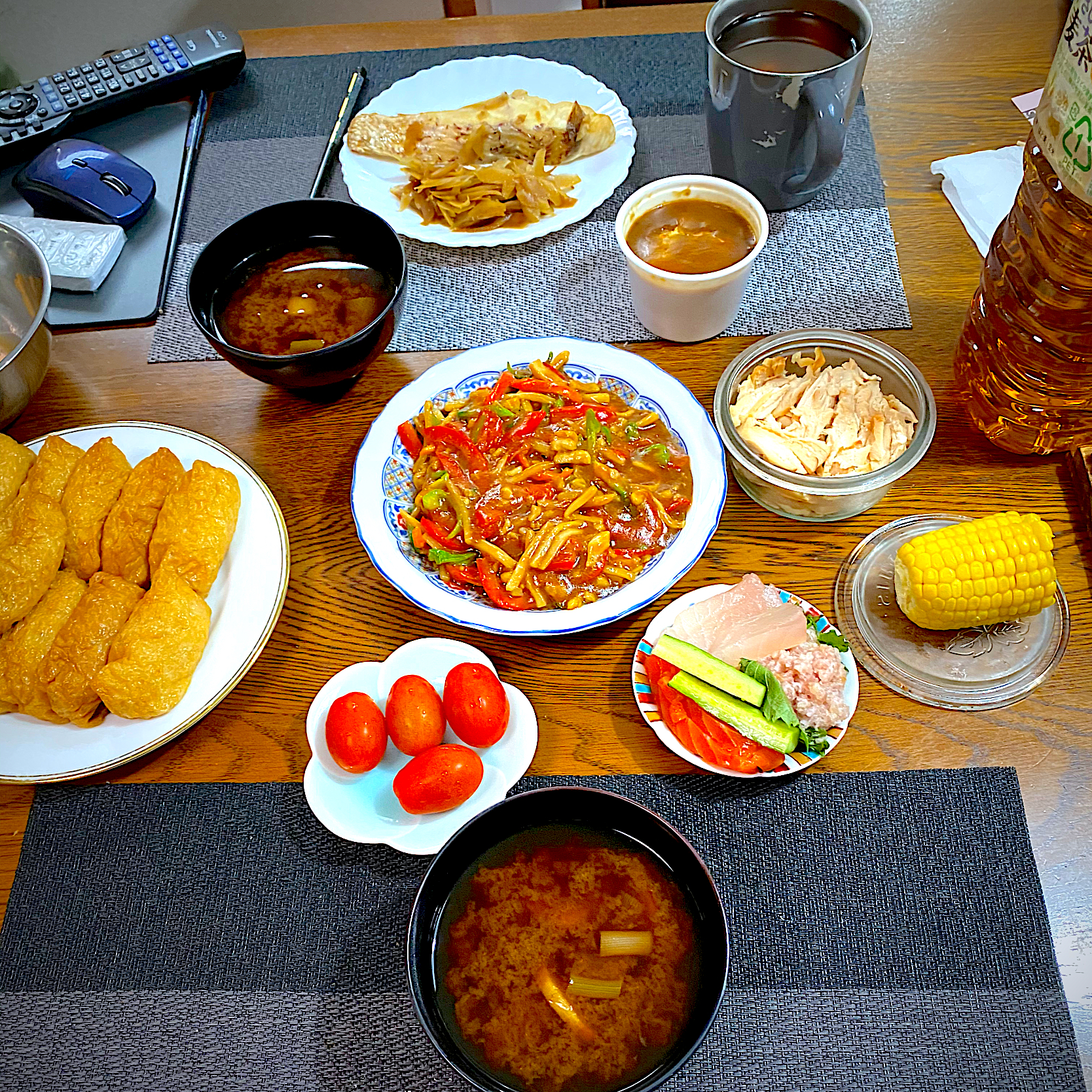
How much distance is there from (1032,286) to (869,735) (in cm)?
86

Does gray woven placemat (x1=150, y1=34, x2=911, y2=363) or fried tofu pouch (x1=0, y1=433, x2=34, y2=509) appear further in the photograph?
gray woven placemat (x1=150, y1=34, x2=911, y2=363)

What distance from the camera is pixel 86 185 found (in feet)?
A: 7.18

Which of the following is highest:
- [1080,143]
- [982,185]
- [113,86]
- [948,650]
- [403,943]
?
[1080,143]

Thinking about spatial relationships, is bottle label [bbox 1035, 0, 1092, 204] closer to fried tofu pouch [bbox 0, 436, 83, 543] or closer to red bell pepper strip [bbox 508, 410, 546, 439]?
red bell pepper strip [bbox 508, 410, 546, 439]

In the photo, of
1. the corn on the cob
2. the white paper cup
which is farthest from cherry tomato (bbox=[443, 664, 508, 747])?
the white paper cup

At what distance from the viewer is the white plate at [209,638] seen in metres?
1.46

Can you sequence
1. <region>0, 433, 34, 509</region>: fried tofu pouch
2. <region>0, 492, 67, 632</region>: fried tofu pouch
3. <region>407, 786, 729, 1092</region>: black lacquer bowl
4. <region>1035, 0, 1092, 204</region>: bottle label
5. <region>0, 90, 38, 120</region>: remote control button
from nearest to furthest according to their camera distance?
<region>407, 786, 729, 1092</region>: black lacquer bowl, <region>1035, 0, 1092, 204</region>: bottle label, <region>0, 492, 67, 632</region>: fried tofu pouch, <region>0, 433, 34, 509</region>: fried tofu pouch, <region>0, 90, 38, 120</region>: remote control button

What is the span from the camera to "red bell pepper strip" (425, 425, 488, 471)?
172 cm

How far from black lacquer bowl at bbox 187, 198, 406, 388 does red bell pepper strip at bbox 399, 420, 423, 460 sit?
0.21m

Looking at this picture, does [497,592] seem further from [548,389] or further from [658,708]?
[548,389]

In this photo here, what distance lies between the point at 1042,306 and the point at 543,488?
3.13ft

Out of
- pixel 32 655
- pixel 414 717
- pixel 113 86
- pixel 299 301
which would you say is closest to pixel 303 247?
pixel 299 301

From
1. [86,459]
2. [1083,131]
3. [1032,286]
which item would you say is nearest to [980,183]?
[1032,286]

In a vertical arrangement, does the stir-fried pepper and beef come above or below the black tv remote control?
below
